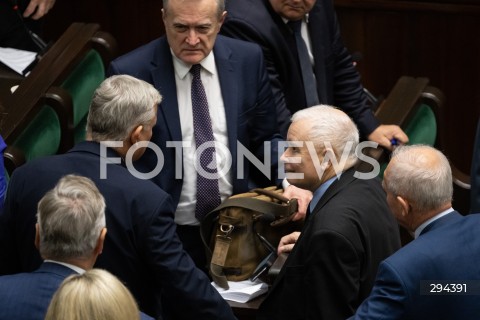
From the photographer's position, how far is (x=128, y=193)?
3439mm

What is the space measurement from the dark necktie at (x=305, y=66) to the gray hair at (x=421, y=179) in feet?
4.45

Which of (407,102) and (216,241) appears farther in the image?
(407,102)

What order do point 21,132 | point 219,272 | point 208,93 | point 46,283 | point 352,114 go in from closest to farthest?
point 46,283, point 219,272, point 208,93, point 21,132, point 352,114

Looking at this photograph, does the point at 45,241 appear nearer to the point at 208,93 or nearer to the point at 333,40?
the point at 208,93

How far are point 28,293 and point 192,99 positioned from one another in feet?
4.66

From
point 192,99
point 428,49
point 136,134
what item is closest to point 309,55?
point 192,99

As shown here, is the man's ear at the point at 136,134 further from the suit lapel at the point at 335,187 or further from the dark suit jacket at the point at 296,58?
the dark suit jacket at the point at 296,58

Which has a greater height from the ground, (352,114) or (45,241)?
(45,241)

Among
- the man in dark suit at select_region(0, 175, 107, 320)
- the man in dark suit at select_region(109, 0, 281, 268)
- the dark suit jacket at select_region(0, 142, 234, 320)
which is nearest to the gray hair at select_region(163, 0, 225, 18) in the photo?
the man in dark suit at select_region(109, 0, 281, 268)

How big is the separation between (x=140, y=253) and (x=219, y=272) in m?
0.51

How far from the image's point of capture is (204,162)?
4117 mm

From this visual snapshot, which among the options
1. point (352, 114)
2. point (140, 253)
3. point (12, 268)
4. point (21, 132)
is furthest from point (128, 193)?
point (352, 114)

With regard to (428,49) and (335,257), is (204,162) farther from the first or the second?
(428,49)

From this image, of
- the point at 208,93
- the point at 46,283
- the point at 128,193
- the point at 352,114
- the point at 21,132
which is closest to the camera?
the point at 46,283
